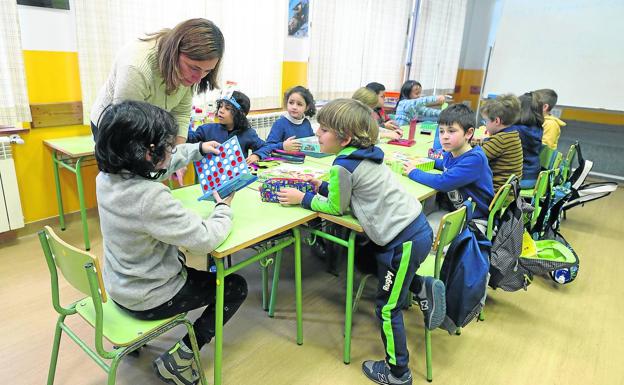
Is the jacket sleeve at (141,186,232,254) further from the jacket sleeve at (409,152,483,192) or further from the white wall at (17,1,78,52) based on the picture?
the white wall at (17,1,78,52)

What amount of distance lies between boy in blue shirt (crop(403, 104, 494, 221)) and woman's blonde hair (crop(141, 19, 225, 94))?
4.10 ft

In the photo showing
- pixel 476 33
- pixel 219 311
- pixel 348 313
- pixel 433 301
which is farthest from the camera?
pixel 476 33

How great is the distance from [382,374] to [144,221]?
122 centimetres

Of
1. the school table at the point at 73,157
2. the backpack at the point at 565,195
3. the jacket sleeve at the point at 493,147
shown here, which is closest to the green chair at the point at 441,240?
the jacket sleeve at the point at 493,147

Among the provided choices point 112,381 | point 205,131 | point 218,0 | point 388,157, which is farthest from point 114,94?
point 218,0

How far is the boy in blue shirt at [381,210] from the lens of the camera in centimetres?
162

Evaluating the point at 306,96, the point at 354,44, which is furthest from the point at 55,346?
the point at 354,44

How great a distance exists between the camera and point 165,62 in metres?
1.68

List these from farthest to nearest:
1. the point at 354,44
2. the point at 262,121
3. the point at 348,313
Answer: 1. the point at 354,44
2. the point at 262,121
3. the point at 348,313

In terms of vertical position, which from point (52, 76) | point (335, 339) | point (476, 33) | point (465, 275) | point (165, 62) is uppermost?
point (476, 33)

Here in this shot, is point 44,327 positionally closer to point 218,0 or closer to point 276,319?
point 276,319

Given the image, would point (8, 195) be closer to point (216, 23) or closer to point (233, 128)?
point (233, 128)

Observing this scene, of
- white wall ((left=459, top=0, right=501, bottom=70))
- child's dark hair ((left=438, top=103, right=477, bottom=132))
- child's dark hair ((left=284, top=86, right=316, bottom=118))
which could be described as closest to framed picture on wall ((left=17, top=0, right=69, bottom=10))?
child's dark hair ((left=284, top=86, right=316, bottom=118))

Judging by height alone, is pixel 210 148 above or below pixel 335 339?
above
